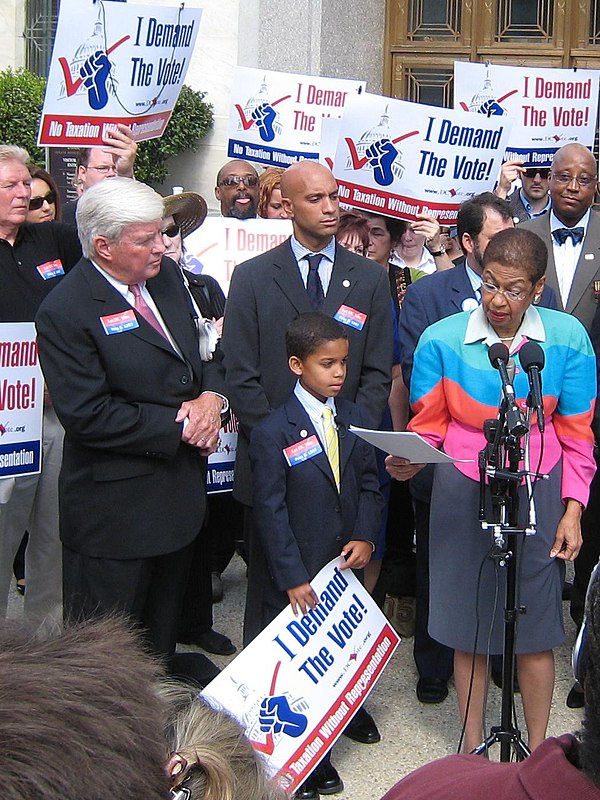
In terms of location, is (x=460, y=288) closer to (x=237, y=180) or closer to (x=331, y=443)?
(x=331, y=443)

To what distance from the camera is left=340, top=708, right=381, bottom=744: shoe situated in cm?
454

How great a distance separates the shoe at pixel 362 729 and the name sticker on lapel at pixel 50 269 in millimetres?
2219

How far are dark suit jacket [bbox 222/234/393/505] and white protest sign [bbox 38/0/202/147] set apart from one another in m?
1.39

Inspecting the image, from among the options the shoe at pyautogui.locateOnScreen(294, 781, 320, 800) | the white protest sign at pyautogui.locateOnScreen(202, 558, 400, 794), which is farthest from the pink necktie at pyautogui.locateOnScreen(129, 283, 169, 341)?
the shoe at pyautogui.locateOnScreen(294, 781, 320, 800)

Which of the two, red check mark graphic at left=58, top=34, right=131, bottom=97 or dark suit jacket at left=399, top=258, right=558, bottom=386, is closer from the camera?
dark suit jacket at left=399, top=258, right=558, bottom=386

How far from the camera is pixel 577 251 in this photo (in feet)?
18.8

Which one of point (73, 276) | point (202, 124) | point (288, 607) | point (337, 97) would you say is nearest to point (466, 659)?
point (288, 607)

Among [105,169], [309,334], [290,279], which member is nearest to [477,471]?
[309,334]

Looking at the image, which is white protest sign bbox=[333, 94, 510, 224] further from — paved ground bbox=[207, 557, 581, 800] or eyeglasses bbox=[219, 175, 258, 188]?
paved ground bbox=[207, 557, 581, 800]

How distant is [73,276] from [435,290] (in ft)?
5.23

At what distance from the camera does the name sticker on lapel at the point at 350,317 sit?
15.4ft

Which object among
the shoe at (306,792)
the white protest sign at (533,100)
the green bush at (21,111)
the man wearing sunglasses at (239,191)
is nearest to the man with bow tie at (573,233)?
the white protest sign at (533,100)

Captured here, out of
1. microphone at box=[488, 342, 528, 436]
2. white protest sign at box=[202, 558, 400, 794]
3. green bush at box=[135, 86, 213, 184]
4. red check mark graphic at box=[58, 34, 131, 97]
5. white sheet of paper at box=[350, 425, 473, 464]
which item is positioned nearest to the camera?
microphone at box=[488, 342, 528, 436]

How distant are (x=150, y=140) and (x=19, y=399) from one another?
687 cm
